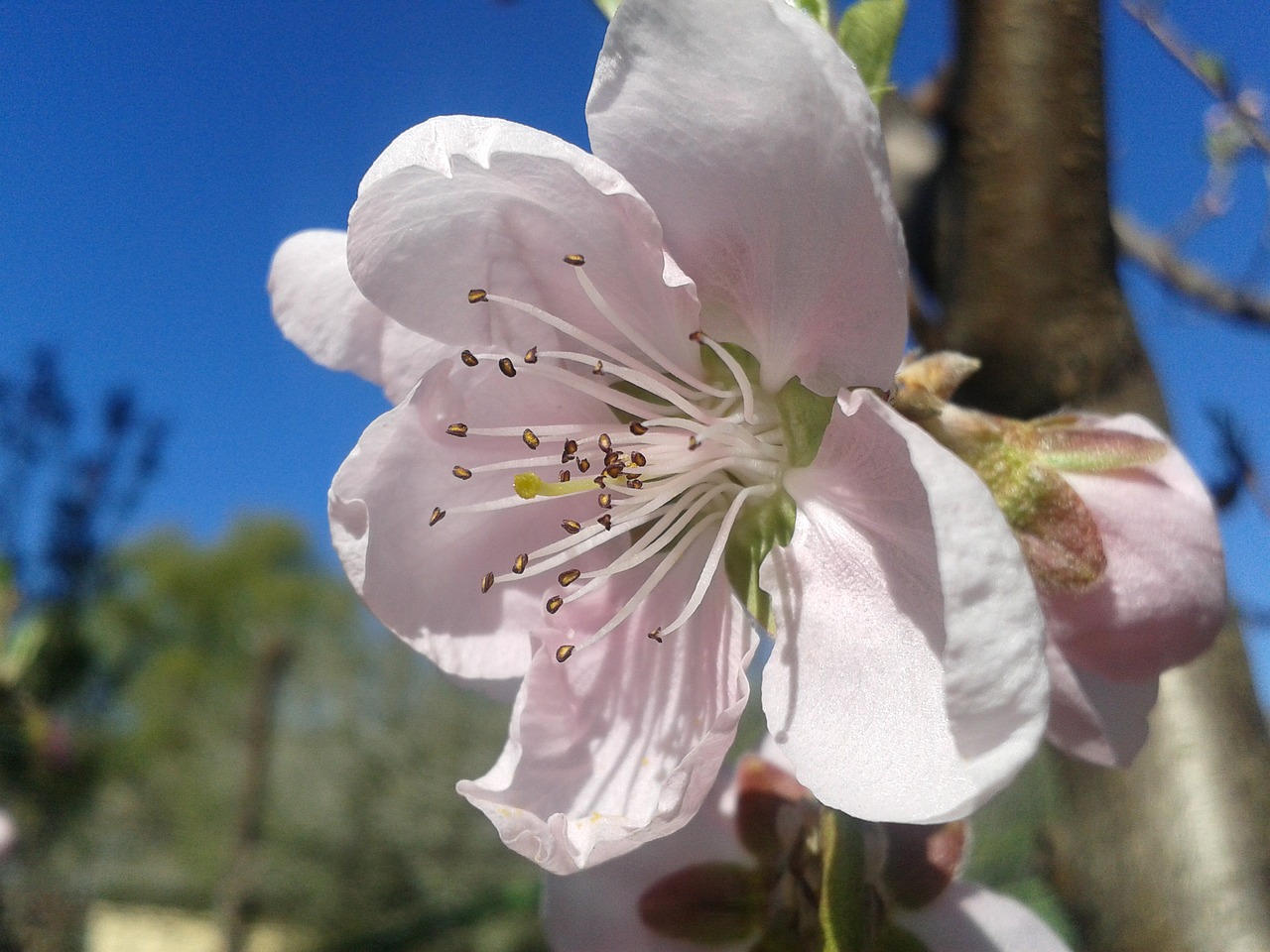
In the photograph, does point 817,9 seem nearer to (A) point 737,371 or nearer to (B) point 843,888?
(A) point 737,371

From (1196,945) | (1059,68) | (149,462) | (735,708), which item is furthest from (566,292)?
(149,462)

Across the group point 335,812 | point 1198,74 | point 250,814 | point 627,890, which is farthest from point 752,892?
point 335,812

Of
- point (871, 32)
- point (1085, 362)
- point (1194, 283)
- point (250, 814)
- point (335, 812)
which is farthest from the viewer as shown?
point (335, 812)

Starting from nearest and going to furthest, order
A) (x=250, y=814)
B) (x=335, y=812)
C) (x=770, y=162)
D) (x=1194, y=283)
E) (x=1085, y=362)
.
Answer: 1. (x=770, y=162)
2. (x=1085, y=362)
3. (x=1194, y=283)
4. (x=250, y=814)
5. (x=335, y=812)

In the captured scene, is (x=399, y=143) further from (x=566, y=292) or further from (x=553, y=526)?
(x=553, y=526)

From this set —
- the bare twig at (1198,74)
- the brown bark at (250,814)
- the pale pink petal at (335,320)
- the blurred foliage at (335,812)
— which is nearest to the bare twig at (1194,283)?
the bare twig at (1198,74)

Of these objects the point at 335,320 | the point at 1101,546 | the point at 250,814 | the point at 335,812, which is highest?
the point at 335,320
